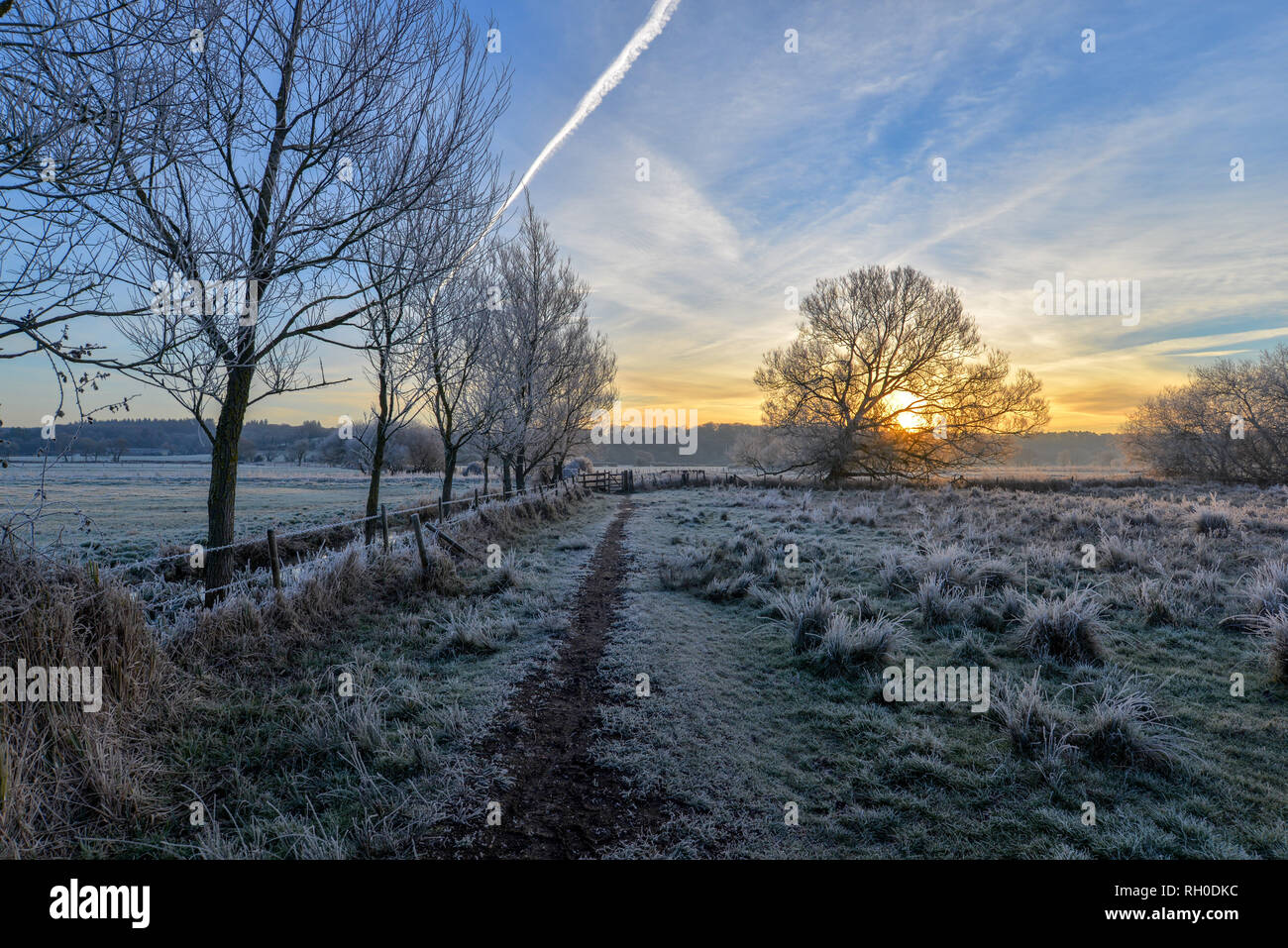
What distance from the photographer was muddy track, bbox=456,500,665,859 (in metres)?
3.40

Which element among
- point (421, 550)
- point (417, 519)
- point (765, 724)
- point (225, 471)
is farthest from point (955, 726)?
point (417, 519)

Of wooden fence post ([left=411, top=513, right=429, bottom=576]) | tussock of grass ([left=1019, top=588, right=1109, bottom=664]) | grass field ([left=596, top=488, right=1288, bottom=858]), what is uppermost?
wooden fence post ([left=411, top=513, right=429, bottom=576])

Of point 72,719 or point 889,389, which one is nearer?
point 72,719

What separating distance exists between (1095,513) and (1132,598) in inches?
461

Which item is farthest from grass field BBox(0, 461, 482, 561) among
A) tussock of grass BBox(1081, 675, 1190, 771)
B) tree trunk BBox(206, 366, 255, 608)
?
tussock of grass BBox(1081, 675, 1190, 771)

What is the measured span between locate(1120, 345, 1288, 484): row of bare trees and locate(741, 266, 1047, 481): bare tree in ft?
64.3

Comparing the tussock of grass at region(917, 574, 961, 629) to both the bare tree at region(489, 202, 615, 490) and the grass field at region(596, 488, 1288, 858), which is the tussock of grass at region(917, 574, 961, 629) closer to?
the grass field at region(596, 488, 1288, 858)

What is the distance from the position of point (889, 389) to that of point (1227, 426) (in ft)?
90.8

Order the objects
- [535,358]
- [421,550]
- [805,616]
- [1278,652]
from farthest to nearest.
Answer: [535,358], [421,550], [805,616], [1278,652]

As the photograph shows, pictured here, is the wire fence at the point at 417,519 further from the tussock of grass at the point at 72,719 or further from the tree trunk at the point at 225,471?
the tussock of grass at the point at 72,719

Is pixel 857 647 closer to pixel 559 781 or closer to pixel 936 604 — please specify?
pixel 936 604

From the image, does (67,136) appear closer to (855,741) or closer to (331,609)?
(331,609)

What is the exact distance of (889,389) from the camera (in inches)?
1245
